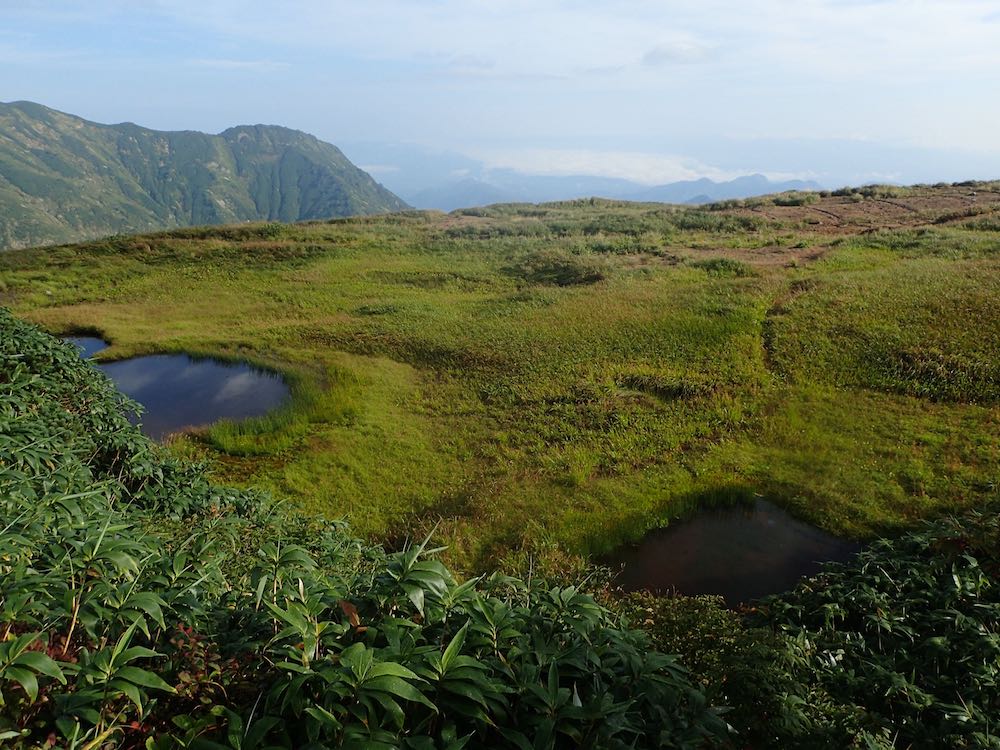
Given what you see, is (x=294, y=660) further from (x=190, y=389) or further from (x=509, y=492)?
(x=190, y=389)

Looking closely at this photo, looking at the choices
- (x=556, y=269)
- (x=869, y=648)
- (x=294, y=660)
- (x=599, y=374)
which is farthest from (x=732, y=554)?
(x=556, y=269)

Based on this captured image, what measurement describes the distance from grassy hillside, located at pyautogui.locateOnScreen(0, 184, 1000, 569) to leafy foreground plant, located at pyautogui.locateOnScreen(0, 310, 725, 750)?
8.02m

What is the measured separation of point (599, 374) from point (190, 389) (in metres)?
15.6

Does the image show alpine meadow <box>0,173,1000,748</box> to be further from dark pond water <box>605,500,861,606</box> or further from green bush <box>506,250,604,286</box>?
dark pond water <box>605,500,861,606</box>

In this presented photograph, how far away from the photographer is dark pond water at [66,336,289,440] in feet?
64.2

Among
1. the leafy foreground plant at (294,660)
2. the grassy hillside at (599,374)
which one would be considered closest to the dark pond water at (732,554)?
the grassy hillside at (599,374)

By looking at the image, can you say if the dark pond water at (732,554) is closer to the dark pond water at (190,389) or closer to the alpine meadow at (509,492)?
the alpine meadow at (509,492)

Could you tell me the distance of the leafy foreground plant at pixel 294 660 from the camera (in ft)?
9.47

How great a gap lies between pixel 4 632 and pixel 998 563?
1170 centimetres

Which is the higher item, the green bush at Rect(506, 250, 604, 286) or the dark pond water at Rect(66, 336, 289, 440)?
the green bush at Rect(506, 250, 604, 286)

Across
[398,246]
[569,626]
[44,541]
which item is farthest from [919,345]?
[398,246]

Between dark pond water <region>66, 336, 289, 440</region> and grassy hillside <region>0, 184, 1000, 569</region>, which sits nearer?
grassy hillside <region>0, 184, 1000, 569</region>

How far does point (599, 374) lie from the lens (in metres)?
20.5

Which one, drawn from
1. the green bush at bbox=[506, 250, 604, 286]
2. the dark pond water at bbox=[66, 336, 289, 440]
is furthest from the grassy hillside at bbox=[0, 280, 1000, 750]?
the green bush at bbox=[506, 250, 604, 286]
